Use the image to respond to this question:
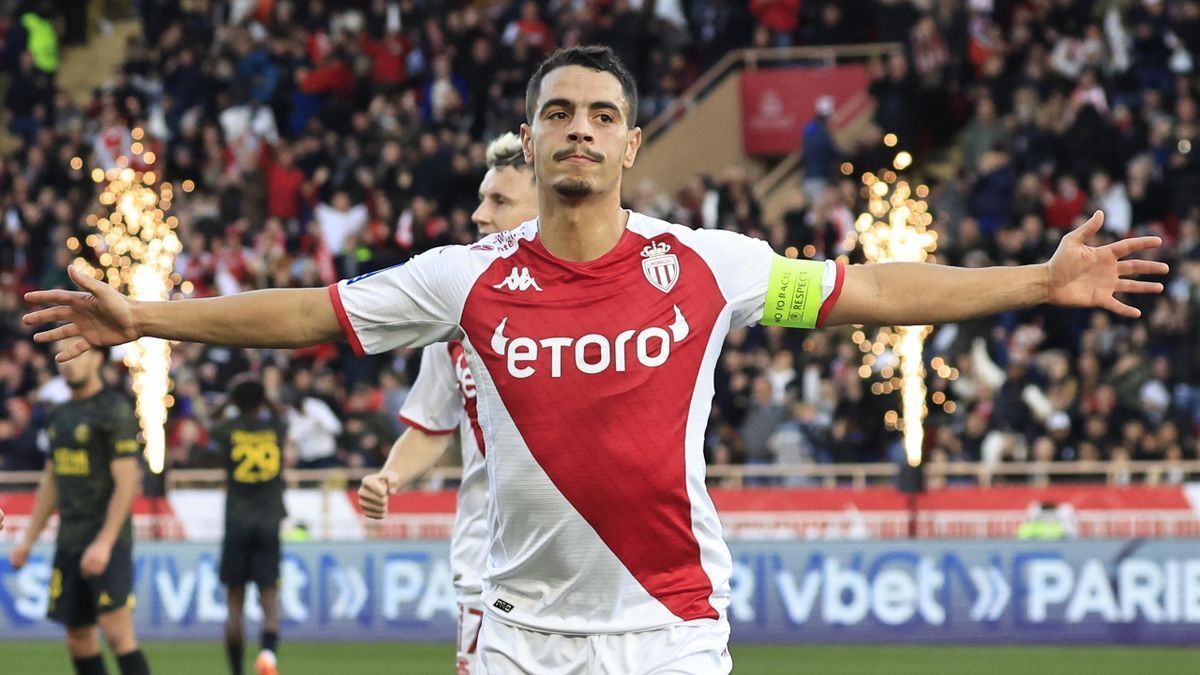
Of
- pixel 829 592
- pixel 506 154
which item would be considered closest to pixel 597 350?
pixel 506 154

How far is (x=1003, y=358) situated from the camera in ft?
67.7

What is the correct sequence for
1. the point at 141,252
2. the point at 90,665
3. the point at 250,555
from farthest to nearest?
the point at 141,252 → the point at 250,555 → the point at 90,665

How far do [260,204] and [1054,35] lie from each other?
9.93 metres

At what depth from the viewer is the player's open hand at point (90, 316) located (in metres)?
5.22

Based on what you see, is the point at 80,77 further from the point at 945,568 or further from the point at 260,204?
the point at 945,568

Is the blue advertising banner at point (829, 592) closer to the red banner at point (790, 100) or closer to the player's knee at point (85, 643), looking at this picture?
the player's knee at point (85, 643)

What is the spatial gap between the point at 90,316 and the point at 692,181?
21.1 m

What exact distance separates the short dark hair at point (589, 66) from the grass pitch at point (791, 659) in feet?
31.4

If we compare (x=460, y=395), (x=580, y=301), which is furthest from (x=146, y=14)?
(x=580, y=301)

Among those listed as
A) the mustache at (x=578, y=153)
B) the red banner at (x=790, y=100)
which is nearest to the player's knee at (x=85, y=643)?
Answer: the mustache at (x=578, y=153)

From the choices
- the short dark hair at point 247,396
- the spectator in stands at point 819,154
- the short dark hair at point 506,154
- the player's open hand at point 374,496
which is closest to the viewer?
the player's open hand at point 374,496

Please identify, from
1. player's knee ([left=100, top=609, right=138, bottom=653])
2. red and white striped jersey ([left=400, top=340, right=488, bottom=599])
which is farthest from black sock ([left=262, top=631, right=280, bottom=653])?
red and white striped jersey ([left=400, top=340, right=488, bottom=599])

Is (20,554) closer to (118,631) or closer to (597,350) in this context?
(118,631)

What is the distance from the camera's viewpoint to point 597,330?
534 centimetres
